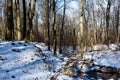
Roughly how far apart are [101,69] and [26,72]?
20.9ft

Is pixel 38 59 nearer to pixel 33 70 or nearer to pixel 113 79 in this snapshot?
pixel 33 70

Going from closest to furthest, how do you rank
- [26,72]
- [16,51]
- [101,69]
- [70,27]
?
[26,72] < [16,51] < [101,69] < [70,27]

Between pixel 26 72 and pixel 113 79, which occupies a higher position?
pixel 26 72

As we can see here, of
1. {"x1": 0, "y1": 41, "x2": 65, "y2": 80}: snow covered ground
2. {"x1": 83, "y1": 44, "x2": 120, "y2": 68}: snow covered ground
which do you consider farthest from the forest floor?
{"x1": 83, "y1": 44, "x2": 120, "y2": 68}: snow covered ground

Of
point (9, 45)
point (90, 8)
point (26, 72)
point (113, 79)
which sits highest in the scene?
point (90, 8)

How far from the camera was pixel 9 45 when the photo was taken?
1523 cm

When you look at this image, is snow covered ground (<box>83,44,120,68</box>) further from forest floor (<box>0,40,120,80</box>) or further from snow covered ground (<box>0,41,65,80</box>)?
snow covered ground (<box>0,41,65,80</box>)

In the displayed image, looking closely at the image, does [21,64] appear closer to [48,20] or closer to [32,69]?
[32,69]

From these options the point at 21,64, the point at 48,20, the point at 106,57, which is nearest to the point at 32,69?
the point at 21,64

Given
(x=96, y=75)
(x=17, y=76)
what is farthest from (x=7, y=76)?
(x=96, y=75)

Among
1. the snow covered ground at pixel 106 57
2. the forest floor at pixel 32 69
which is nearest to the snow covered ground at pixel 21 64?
the forest floor at pixel 32 69

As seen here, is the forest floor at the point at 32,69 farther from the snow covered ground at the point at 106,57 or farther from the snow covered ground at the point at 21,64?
the snow covered ground at the point at 106,57

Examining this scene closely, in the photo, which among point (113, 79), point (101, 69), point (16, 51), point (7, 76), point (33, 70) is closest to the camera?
point (7, 76)

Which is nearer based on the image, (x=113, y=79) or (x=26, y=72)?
(x=26, y=72)
